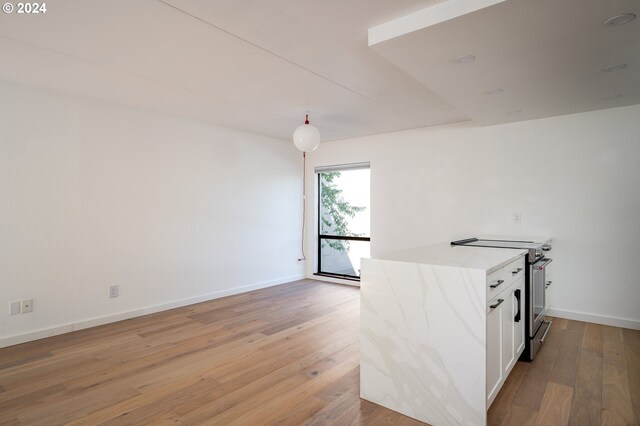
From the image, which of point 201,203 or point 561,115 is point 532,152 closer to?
point 561,115

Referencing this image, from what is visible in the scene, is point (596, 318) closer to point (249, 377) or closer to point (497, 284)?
point (497, 284)

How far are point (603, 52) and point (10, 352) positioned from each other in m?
4.83

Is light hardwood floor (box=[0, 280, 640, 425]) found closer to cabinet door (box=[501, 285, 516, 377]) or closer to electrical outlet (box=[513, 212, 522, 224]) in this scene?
cabinet door (box=[501, 285, 516, 377])

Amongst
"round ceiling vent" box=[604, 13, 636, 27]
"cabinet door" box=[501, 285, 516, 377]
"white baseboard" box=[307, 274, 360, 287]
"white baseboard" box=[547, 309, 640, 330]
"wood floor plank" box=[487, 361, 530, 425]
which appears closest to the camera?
"round ceiling vent" box=[604, 13, 636, 27]

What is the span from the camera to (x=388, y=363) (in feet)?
6.68

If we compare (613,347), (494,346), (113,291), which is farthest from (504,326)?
(113,291)

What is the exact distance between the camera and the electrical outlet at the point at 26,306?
3068 mm

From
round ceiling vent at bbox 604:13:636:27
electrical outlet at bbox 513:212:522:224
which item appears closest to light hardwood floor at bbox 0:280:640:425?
electrical outlet at bbox 513:212:522:224

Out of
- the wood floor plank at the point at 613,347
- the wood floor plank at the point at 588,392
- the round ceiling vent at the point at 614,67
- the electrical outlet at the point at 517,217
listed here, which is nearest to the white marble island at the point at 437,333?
the wood floor plank at the point at 588,392

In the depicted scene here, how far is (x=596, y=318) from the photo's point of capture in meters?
3.49

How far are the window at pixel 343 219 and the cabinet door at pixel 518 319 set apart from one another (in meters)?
2.82

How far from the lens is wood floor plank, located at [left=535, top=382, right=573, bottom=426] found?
6.22 feet

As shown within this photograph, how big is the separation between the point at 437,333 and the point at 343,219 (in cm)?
383

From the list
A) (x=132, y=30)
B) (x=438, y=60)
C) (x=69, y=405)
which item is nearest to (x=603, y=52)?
(x=438, y=60)
